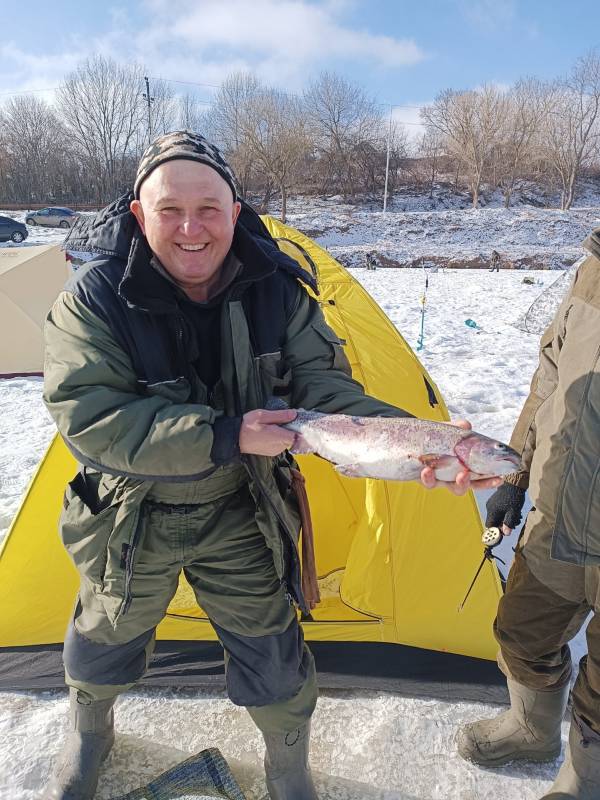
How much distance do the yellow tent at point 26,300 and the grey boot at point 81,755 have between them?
6.08 m

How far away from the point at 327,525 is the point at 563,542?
2.00 m

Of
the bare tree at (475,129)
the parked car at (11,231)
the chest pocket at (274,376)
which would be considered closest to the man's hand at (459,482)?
the chest pocket at (274,376)

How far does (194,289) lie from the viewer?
1969mm

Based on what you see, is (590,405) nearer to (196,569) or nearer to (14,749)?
(196,569)

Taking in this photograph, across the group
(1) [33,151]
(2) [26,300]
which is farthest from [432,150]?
(2) [26,300]

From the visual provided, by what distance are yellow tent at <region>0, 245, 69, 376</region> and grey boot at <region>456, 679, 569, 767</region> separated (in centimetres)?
684

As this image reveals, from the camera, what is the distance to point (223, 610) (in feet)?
6.78

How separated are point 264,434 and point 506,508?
3.76ft

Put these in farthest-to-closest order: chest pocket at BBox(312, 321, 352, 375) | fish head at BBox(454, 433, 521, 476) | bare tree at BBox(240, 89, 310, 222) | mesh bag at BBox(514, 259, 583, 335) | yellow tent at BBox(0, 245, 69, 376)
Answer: bare tree at BBox(240, 89, 310, 222), mesh bag at BBox(514, 259, 583, 335), yellow tent at BBox(0, 245, 69, 376), chest pocket at BBox(312, 321, 352, 375), fish head at BBox(454, 433, 521, 476)

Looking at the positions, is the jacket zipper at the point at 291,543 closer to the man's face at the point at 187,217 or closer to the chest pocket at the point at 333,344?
the chest pocket at the point at 333,344

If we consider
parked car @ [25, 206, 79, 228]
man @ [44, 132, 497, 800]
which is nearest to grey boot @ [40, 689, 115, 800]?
man @ [44, 132, 497, 800]

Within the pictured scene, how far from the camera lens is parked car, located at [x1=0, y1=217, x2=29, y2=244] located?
25188 mm

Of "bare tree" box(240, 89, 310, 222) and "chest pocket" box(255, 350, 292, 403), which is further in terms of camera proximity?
"bare tree" box(240, 89, 310, 222)

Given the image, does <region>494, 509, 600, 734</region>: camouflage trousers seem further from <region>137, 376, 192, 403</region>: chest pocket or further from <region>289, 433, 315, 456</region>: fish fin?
<region>137, 376, 192, 403</region>: chest pocket
